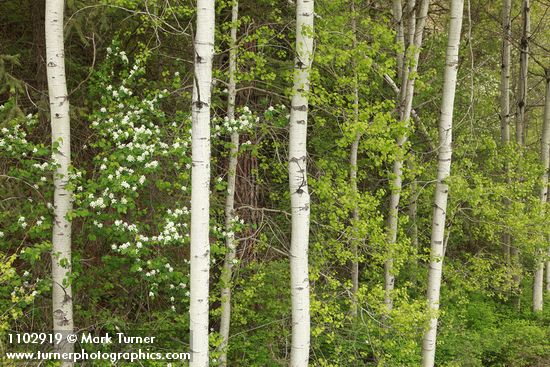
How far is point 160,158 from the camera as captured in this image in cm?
678

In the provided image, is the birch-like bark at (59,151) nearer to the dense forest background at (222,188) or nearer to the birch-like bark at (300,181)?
the dense forest background at (222,188)

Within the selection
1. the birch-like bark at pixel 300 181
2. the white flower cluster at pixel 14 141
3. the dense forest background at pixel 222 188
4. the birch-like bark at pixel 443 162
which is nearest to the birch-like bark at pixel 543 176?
the dense forest background at pixel 222 188

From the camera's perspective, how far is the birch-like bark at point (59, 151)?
587 cm

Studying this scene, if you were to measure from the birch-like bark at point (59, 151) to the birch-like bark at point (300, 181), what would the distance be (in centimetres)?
246

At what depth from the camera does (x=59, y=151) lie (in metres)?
5.92

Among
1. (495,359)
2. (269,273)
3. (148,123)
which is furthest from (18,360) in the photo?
(495,359)

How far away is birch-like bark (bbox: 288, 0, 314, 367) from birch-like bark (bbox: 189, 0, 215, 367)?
1.25m

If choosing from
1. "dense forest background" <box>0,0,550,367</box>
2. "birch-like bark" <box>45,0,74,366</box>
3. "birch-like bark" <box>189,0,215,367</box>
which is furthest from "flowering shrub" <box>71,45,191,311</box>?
"birch-like bark" <box>189,0,215,367</box>

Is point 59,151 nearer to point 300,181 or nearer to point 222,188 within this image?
point 222,188

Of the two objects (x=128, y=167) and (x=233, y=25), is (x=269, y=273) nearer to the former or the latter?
(x=128, y=167)

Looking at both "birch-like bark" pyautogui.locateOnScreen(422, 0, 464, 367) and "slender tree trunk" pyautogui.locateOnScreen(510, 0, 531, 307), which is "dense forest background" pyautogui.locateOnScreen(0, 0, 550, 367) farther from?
"slender tree trunk" pyautogui.locateOnScreen(510, 0, 531, 307)

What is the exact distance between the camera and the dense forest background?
20.0ft

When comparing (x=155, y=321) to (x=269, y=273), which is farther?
(x=269, y=273)

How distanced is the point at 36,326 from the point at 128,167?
8.37ft
